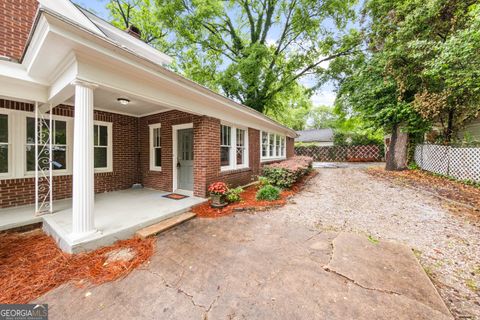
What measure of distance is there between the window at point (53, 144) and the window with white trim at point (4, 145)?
0.31 meters

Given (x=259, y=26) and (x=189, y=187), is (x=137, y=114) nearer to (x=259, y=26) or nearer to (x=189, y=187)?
(x=189, y=187)

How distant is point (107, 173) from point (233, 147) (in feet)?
13.7

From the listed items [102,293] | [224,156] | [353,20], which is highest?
[353,20]

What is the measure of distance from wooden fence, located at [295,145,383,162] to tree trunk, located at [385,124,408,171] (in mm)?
9454

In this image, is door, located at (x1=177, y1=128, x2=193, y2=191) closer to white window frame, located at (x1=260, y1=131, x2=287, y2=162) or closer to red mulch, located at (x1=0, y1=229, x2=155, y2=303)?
red mulch, located at (x1=0, y1=229, x2=155, y2=303)

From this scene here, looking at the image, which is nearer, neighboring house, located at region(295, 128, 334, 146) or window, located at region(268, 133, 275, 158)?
window, located at region(268, 133, 275, 158)

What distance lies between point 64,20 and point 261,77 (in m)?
11.7

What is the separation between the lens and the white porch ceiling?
4.67m

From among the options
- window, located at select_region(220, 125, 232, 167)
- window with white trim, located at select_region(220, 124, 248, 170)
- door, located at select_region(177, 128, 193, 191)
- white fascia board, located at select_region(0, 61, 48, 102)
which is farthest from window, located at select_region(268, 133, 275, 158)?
white fascia board, located at select_region(0, 61, 48, 102)

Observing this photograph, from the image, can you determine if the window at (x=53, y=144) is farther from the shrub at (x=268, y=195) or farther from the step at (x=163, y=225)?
the shrub at (x=268, y=195)

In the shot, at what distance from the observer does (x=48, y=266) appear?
8.55ft

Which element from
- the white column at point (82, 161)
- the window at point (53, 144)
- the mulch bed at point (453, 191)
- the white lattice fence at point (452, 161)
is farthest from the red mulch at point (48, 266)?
the white lattice fence at point (452, 161)

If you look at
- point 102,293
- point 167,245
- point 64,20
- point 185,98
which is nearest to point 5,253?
point 102,293

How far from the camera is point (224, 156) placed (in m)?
6.39
